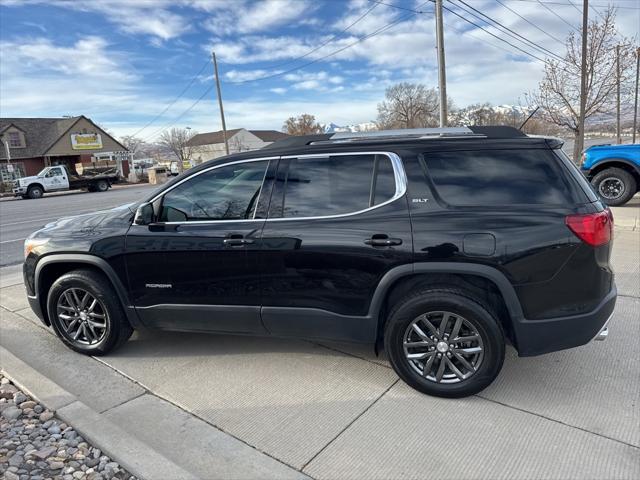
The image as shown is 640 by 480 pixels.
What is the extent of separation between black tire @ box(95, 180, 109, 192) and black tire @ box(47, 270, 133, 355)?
104 feet

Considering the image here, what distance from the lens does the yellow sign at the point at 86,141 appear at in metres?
41.2

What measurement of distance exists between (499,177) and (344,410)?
1851 millimetres

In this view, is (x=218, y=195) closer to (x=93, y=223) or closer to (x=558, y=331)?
(x=93, y=223)

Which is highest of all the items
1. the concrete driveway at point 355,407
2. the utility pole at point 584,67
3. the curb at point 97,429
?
the utility pole at point 584,67

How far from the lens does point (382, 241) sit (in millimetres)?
2959

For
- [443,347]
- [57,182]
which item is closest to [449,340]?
[443,347]

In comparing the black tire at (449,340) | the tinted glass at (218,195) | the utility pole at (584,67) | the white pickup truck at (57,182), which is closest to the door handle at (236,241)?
the tinted glass at (218,195)

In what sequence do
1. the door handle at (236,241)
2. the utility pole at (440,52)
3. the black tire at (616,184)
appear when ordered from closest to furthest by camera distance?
the door handle at (236,241), the black tire at (616,184), the utility pole at (440,52)

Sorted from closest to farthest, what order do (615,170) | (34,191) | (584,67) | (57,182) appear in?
(615,170), (584,67), (34,191), (57,182)

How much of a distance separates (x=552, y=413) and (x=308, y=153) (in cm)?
239

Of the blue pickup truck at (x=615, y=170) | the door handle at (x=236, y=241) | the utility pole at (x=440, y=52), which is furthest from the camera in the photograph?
the utility pole at (x=440, y=52)

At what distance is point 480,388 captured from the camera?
298 cm

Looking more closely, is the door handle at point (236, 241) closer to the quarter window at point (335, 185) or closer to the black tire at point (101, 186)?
the quarter window at point (335, 185)

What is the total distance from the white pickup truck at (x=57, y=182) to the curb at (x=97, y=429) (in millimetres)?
29626
